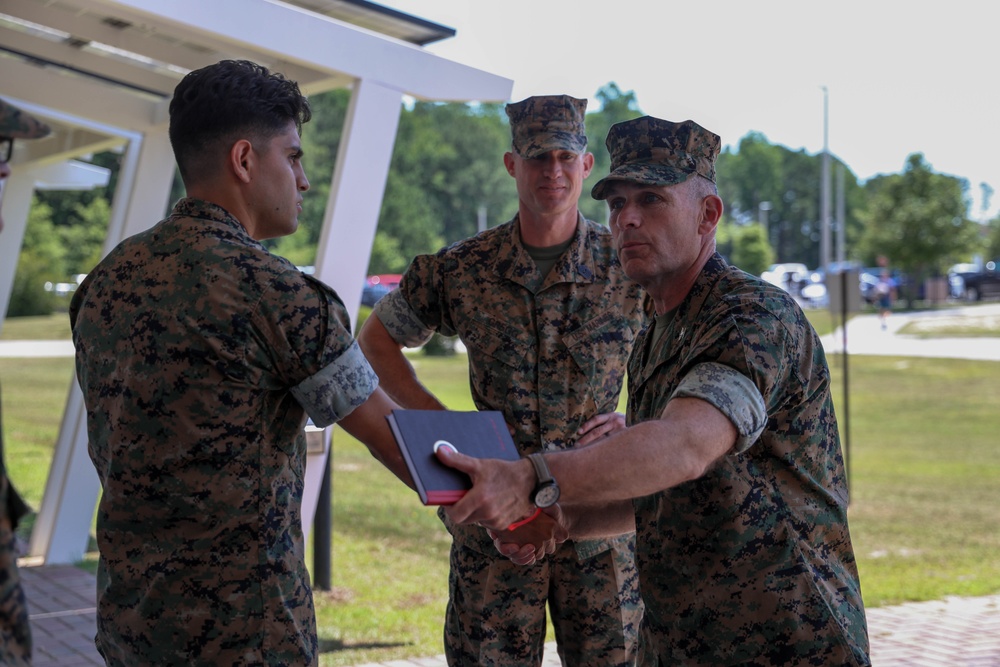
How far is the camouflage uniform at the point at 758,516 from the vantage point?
88.7 inches

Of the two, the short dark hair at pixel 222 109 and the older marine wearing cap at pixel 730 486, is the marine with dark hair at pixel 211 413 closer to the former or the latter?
the short dark hair at pixel 222 109

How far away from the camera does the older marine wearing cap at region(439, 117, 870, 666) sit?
219 centimetres

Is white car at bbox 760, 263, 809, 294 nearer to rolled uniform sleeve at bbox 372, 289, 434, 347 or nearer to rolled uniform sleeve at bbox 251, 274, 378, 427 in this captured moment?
rolled uniform sleeve at bbox 372, 289, 434, 347

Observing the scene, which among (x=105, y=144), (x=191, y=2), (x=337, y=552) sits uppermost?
(x=105, y=144)

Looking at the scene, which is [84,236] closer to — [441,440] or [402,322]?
[402,322]

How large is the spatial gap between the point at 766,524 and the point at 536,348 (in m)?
1.55

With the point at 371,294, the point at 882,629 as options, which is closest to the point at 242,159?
the point at 882,629

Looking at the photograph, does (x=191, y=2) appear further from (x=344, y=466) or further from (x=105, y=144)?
(x=344, y=466)

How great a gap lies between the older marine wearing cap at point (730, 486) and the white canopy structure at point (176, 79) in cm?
311

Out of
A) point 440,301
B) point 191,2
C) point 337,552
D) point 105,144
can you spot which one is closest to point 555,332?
point 440,301

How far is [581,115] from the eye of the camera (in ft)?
12.9

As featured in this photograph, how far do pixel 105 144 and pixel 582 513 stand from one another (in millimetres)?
8063

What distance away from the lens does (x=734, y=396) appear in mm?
2170

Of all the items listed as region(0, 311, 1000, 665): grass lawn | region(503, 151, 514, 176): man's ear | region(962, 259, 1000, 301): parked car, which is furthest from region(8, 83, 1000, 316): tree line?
region(503, 151, 514, 176): man's ear
